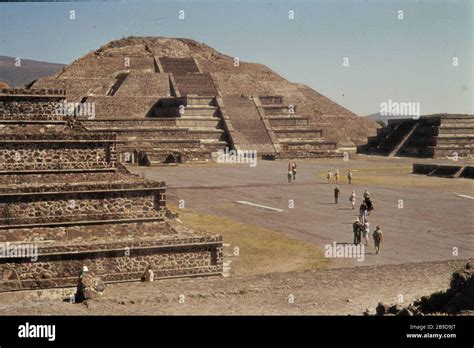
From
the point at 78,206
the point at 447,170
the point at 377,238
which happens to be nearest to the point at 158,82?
the point at 447,170

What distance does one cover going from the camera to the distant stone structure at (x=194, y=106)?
194 ft

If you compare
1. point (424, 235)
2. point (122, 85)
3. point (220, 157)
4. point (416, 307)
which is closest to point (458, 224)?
point (424, 235)

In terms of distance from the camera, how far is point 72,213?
19.0 m

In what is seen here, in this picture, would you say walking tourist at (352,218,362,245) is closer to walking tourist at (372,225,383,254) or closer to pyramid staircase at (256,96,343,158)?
walking tourist at (372,225,383,254)

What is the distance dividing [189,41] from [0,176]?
256 feet

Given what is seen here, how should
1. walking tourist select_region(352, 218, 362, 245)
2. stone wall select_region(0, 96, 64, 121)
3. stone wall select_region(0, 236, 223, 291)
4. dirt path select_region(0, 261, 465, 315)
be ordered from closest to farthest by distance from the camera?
1. dirt path select_region(0, 261, 465, 315)
2. stone wall select_region(0, 236, 223, 291)
3. stone wall select_region(0, 96, 64, 121)
4. walking tourist select_region(352, 218, 362, 245)

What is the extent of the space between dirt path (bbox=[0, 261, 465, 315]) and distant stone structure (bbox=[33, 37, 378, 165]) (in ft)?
127

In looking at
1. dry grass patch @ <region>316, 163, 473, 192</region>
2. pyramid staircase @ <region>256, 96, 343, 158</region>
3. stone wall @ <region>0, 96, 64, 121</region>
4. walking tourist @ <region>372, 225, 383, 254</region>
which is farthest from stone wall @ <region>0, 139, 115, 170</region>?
pyramid staircase @ <region>256, 96, 343, 158</region>

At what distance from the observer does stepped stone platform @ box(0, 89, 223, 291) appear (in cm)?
1738

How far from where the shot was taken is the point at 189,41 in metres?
95.5

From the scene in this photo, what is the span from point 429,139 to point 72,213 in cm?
5070

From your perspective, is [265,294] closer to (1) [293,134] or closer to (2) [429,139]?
(2) [429,139]

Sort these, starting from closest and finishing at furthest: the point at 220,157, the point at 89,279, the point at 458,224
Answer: the point at 89,279, the point at 458,224, the point at 220,157
